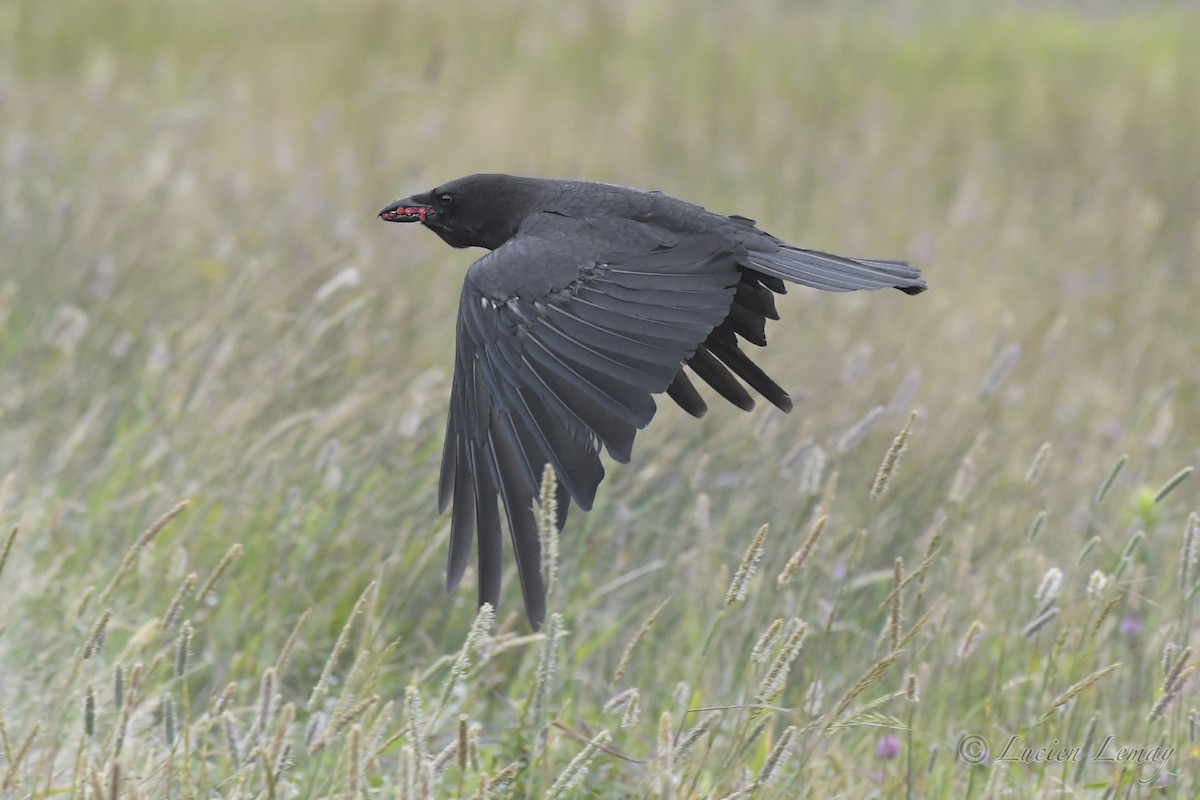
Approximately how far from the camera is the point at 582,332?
251 cm

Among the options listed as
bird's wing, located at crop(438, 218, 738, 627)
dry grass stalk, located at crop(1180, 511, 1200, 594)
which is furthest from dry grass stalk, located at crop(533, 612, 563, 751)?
dry grass stalk, located at crop(1180, 511, 1200, 594)

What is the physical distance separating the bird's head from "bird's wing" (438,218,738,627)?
40cm

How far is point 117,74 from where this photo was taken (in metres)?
7.02

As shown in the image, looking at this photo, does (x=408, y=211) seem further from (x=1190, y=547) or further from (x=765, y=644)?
(x=1190, y=547)

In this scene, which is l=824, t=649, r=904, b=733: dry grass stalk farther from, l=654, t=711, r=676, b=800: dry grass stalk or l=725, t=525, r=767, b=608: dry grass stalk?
l=654, t=711, r=676, b=800: dry grass stalk

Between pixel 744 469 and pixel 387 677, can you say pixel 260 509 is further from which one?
pixel 744 469

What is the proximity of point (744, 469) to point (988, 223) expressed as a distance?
329 cm

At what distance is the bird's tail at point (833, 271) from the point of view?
2602mm

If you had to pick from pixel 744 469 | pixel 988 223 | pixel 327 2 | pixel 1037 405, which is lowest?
pixel 744 469

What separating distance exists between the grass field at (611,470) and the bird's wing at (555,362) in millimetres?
188

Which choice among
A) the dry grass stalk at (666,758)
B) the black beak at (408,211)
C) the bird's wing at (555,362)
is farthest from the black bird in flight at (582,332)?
the dry grass stalk at (666,758)

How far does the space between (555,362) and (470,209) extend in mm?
907

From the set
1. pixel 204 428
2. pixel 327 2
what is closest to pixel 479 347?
pixel 204 428

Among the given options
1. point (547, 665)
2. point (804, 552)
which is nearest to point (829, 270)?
point (804, 552)
